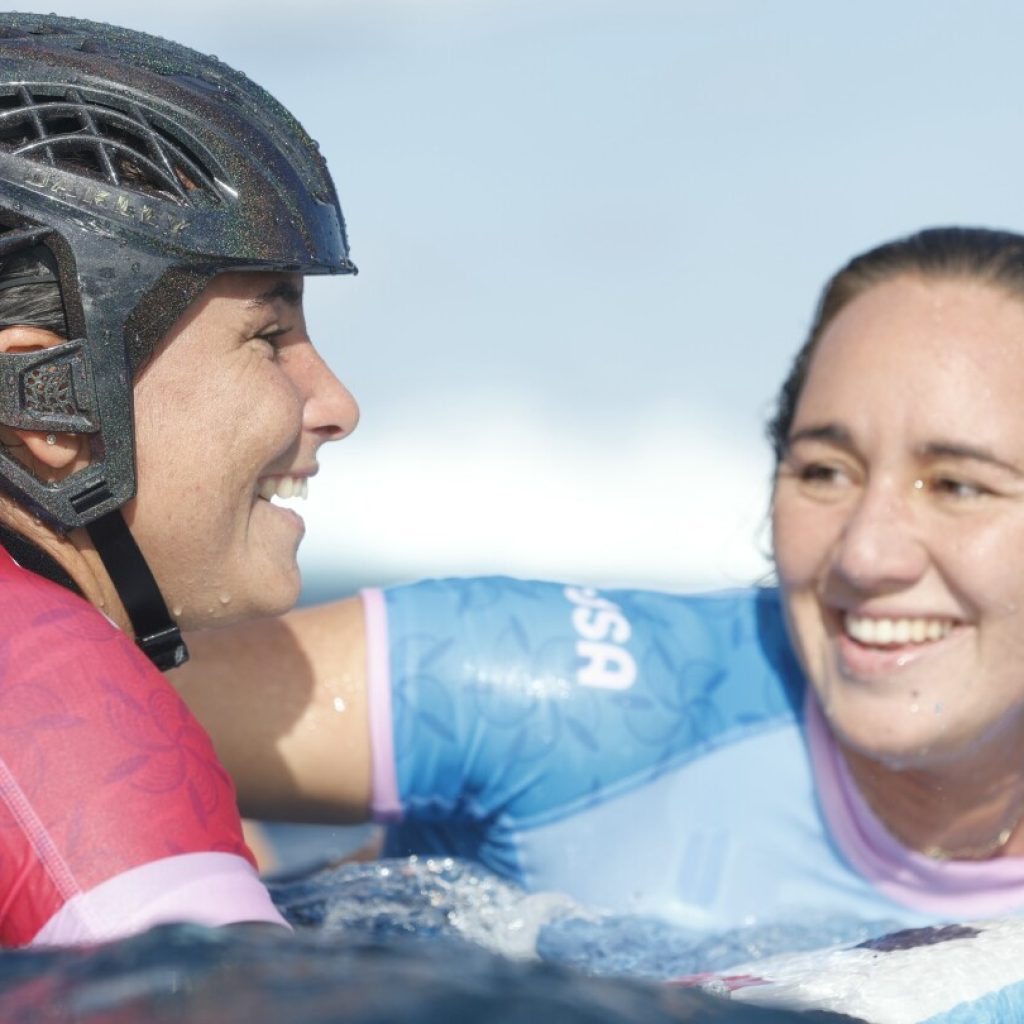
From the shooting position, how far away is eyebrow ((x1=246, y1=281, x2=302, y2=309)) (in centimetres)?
239

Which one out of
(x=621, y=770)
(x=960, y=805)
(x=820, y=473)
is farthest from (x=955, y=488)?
(x=621, y=770)

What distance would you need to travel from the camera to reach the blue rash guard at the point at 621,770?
333cm

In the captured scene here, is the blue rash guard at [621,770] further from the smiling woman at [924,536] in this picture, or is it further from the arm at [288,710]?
the smiling woman at [924,536]

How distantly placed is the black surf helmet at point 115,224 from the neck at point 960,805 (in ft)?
Answer: 5.63

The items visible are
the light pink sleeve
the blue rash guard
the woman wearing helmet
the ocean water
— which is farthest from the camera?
the blue rash guard

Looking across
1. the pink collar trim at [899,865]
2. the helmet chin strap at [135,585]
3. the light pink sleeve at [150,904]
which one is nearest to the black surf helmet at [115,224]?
the helmet chin strap at [135,585]

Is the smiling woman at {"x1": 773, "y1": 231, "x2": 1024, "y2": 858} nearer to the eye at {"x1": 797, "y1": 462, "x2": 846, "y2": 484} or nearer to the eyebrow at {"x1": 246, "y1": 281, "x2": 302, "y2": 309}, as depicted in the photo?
the eye at {"x1": 797, "y1": 462, "x2": 846, "y2": 484}

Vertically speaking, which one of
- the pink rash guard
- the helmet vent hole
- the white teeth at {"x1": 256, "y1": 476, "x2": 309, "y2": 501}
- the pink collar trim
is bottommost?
the pink collar trim

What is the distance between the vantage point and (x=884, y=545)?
297 centimetres

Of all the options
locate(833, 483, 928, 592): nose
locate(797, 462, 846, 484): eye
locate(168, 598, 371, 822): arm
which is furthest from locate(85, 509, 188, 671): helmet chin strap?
locate(797, 462, 846, 484): eye

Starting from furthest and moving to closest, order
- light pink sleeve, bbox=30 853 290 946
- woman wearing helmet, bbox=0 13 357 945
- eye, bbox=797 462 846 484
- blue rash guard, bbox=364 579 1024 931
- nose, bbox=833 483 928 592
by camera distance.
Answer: blue rash guard, bbox=364 579 1024 931 < eye, bbox=797 462 846 484 < nose, bbox=833 483 928 592 < woman wearing helmet, bbox=0 13 357 945 < light pink sleeve, bbox=30 853 290 946

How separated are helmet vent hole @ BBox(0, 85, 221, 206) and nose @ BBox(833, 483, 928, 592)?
1.44 m

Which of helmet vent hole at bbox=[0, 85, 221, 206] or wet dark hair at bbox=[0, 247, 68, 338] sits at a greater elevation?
helmet vent hole at bbox=[0, 85, 221, 206]

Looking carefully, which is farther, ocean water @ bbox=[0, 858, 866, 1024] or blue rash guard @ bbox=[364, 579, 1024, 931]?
blue rash guard @ bbox=[364, 579, 1024, 931]
